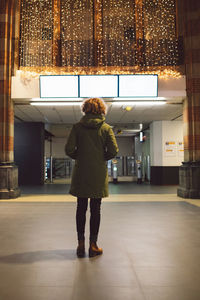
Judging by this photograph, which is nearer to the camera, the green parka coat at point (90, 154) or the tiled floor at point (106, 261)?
the tiled floor at point (106, 261)

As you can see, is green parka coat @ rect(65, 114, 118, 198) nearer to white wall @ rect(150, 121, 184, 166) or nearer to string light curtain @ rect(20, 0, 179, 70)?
string light curtain @ rect(20, 0, 179, 70)

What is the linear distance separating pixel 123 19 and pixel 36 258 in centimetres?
813

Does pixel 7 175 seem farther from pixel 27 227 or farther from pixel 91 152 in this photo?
pixel 91 152

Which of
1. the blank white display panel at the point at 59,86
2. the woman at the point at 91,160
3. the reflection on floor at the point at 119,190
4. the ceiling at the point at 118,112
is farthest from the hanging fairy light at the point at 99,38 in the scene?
the woman at the point at 91,160

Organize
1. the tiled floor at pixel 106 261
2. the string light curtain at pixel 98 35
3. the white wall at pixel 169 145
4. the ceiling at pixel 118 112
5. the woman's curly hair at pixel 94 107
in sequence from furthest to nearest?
1. the white wall at pixel 169 145
2. the ceiling at pixel 118 112
3. the string light curtain at pixel 98 35
4. the woman's curly hair at pixel 94 107
5. the tiled floor at pixel 106 261

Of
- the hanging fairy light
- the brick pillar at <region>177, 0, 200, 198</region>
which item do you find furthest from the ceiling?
the hanging fairy light

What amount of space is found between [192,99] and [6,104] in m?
5.26

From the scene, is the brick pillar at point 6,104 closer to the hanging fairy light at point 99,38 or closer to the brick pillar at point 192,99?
the hanging fairy light at point 99,38

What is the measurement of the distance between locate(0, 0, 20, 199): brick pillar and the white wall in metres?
6.73

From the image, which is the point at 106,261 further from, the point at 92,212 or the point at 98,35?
the point at 98,35

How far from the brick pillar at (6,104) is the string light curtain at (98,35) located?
476 mm

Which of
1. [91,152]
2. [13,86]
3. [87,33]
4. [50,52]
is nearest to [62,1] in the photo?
[87,33]

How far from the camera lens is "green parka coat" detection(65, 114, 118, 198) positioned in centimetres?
250

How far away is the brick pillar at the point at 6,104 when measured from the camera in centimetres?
716
